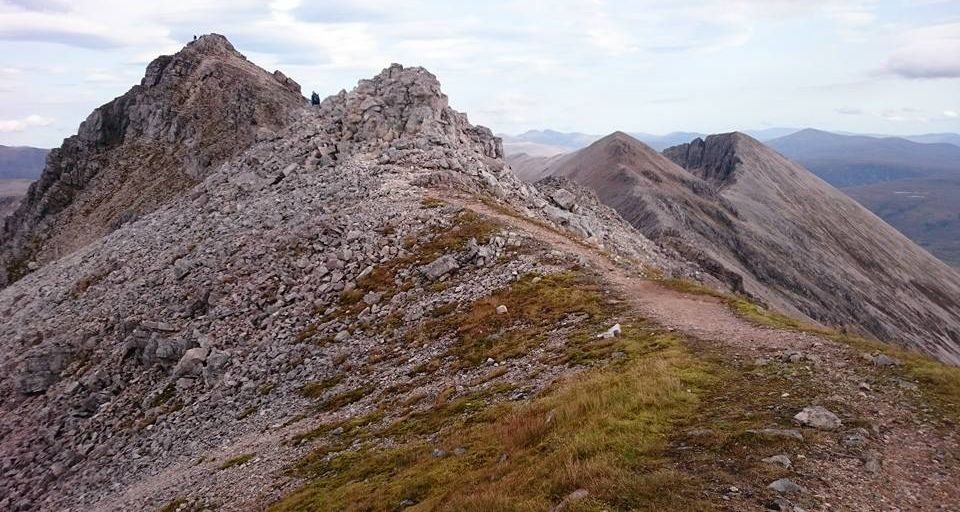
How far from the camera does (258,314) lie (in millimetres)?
39844

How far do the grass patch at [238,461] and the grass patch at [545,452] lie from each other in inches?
151

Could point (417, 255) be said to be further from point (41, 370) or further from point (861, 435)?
point (861, 435)

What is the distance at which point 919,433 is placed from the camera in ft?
54.1

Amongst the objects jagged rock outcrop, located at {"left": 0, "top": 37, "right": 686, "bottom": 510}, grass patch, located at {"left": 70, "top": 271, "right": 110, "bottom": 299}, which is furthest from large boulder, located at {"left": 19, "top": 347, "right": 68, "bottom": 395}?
grass patch, located at {"left": 70, "top": 271, "right": 110, "bottom": 299}

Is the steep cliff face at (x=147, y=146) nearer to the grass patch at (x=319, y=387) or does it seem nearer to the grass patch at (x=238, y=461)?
the grass patch at (x=319, y=387)

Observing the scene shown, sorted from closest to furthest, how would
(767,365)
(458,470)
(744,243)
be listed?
(458,470) → (767,365) → (744,243)

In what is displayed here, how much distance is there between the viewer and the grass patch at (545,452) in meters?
14.9

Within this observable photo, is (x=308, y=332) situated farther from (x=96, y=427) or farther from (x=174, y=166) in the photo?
(x=174, y=166)

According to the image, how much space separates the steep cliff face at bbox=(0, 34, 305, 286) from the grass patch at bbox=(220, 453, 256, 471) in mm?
99943

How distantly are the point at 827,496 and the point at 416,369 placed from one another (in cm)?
1976

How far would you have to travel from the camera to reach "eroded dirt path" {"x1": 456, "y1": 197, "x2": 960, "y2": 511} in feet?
46.1

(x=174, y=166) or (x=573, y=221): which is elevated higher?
(x=174, y=166)

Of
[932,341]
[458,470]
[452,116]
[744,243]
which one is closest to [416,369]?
[458,470]

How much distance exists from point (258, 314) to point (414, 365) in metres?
14.1
